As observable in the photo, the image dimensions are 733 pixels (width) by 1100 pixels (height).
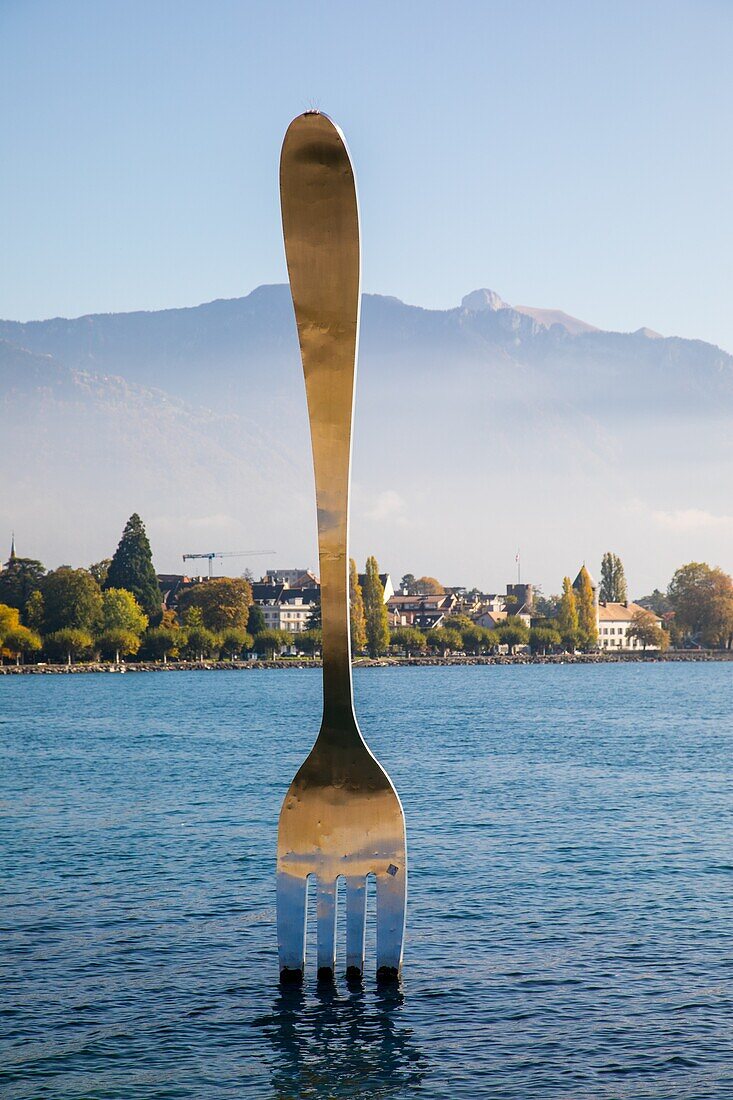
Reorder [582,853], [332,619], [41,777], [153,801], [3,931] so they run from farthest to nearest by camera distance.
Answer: [41,777], [153,801], [582,853], [3,931], [332,619]

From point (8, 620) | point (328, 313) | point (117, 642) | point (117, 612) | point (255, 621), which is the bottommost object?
point (117, 642)

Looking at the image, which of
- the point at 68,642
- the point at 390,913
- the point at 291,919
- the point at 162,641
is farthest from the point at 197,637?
the point at 390,913

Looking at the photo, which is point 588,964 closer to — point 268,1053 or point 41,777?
point 268,1053

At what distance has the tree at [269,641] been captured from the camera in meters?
178

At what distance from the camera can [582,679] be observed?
158 metres

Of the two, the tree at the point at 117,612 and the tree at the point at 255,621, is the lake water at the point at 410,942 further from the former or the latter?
the tree at the point at 255,621

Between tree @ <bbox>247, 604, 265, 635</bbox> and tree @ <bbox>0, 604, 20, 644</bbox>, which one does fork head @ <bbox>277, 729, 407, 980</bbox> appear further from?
tree @ <bbox>247, 604, 265, 635</bbox>

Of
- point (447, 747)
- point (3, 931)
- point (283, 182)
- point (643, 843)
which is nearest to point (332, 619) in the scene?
point (283, 182)

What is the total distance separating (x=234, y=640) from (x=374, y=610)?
19.3 m

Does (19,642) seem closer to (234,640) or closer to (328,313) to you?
(234,640)

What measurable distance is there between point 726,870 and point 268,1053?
15.5 metres

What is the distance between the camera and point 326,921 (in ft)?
47.6

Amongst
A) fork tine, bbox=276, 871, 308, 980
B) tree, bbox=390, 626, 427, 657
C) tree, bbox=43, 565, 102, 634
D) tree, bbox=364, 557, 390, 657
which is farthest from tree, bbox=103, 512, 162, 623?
fork tine, bbox=276, 871, 308, 980

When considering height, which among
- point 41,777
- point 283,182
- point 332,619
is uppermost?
point 283,182
